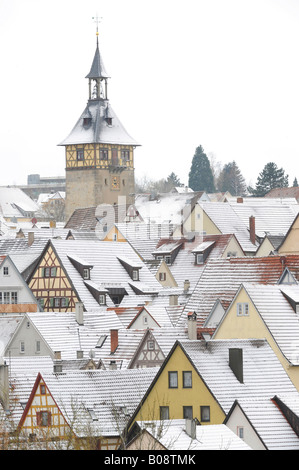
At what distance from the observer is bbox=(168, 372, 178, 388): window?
45.4m

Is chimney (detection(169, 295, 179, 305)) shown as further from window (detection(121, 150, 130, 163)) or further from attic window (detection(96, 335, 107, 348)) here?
window (detection(121, 150, 130, 163))

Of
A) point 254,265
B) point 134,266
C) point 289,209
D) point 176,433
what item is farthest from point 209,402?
point 289,209

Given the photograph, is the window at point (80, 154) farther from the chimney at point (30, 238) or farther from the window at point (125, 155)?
the chimney at point (30, 238)

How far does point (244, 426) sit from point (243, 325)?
39.1ft

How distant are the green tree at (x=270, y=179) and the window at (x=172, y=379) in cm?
13266

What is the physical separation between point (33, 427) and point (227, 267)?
71.1 feet

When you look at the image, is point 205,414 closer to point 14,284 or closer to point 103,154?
point 14,284

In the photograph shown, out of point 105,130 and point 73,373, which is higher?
point 105,130

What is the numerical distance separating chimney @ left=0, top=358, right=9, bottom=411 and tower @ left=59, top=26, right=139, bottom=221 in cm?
8531

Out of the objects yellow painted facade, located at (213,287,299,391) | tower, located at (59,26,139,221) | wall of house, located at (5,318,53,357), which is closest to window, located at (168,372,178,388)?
yellow painted facade, located at (213,287,299,391)

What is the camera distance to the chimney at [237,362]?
150ft
